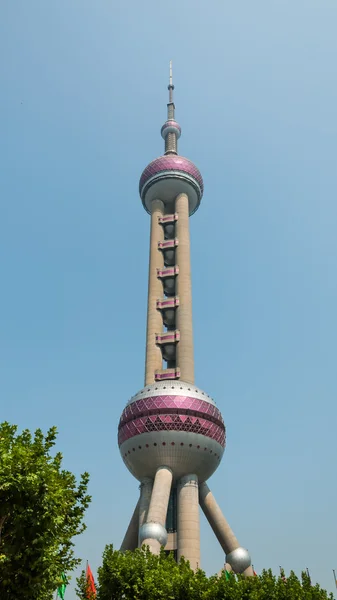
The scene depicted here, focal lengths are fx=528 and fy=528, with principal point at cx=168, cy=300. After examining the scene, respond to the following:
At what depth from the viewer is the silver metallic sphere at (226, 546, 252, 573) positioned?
73.1 meters

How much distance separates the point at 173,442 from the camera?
73688mm

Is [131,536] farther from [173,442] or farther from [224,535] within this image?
[173,442]

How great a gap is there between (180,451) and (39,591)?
52966mm

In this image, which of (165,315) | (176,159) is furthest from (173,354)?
(176,159)

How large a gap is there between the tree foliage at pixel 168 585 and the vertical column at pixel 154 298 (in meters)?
47.4

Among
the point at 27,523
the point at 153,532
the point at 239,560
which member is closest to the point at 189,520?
the point at 153,532

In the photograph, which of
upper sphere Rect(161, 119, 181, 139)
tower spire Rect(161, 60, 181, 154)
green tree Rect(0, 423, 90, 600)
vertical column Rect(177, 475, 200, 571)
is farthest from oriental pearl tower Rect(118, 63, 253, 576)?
green tree Rect(0, 423, 90, 600)

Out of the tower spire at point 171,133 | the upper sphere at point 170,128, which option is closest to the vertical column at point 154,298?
the tower spire at point 171,133

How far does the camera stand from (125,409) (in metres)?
80.1

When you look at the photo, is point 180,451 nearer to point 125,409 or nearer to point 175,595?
point 125,409

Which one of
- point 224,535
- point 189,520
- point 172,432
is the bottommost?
point 224,535

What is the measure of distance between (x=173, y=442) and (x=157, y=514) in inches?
379

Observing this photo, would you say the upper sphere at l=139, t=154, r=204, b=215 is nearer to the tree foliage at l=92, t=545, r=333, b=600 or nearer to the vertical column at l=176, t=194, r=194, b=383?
the vertical column at l=176, t=194, r=194, b=383

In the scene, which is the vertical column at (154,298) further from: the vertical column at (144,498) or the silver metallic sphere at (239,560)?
the silver metallic sphere at (239,560)
